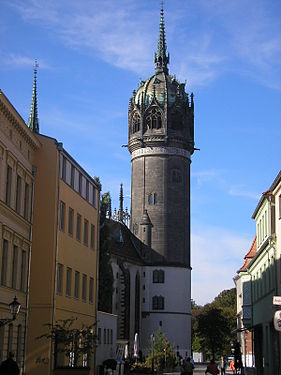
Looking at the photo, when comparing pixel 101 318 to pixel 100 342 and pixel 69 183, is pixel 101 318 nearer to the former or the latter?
pixel 100 342

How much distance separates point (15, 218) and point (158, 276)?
6179cm

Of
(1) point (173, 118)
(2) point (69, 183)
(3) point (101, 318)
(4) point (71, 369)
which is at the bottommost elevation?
(4) point (71, 369)

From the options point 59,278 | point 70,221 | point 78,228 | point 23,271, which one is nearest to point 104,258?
point 78,228

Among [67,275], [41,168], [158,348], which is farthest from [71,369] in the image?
[158,348]

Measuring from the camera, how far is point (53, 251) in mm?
34844

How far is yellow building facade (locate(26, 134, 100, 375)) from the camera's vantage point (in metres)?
33.9

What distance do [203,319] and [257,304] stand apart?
59.1 meters

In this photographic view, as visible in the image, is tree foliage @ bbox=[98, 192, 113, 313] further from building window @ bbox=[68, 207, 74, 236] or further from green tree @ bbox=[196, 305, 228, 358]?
green tree @ bbox=[196, 305, 228, 358]

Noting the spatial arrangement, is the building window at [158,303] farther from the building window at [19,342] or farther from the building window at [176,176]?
the building window at [19,342]

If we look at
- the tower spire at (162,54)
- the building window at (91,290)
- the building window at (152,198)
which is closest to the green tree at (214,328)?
the building window at (152,198)

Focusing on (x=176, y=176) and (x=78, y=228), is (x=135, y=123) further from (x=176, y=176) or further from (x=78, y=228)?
(x=78, y=228)

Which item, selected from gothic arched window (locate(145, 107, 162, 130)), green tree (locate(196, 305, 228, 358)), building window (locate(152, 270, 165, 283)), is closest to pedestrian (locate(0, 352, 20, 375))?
building window (locate(152, 270, 165, 283))

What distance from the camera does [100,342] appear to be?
4669 centimetres

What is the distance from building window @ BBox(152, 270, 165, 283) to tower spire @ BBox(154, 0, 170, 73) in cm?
2912
